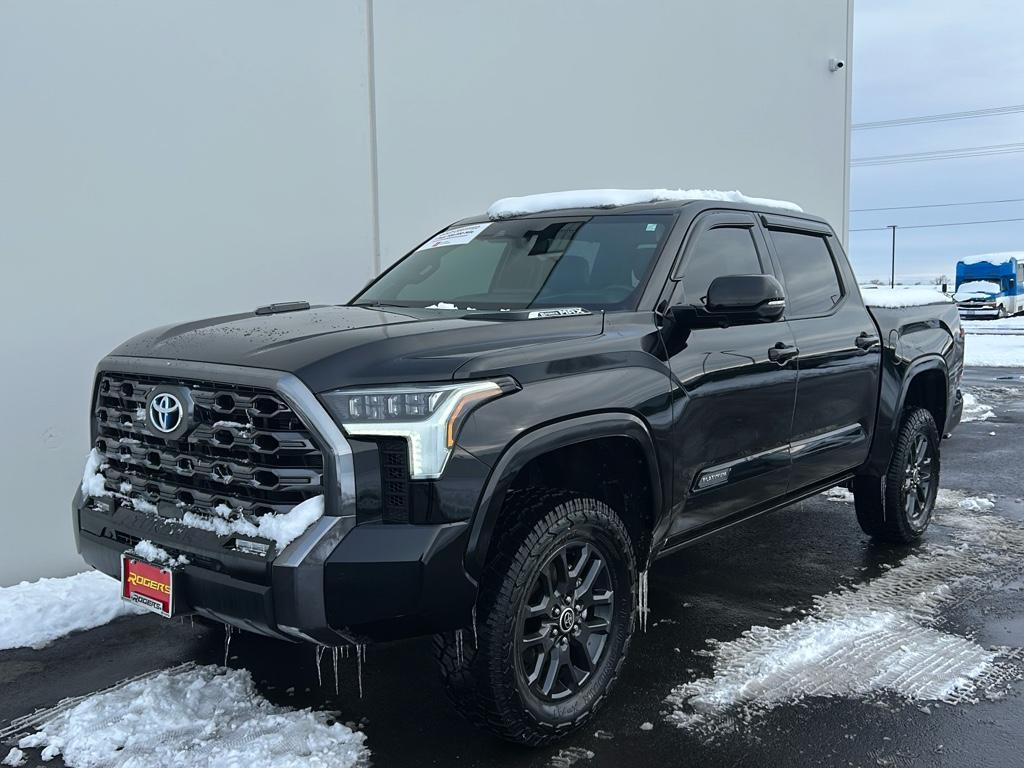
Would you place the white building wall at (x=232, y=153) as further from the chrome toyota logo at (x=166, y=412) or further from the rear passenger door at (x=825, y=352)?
the rear passenger door at (x=825, y=352)

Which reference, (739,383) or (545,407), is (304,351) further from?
(739,383)

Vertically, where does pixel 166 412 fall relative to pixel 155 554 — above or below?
above

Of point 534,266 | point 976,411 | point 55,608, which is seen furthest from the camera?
point 976,411

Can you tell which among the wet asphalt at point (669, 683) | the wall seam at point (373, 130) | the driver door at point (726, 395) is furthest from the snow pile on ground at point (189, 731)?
Answer: the wall seam at point (373, 130)

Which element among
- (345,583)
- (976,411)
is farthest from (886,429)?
(976,411)

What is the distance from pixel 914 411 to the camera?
541 centimetres

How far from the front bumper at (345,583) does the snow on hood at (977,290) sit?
1689 inches

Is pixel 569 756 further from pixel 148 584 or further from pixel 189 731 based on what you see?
pixel 148 584

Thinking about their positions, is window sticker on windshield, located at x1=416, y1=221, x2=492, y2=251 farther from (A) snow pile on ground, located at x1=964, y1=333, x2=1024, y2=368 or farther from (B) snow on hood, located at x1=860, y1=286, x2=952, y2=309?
(A) snow pile on ground, located at x1=964, y1=333, x2=1024, y2=368

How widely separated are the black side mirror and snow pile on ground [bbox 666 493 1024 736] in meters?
1.47

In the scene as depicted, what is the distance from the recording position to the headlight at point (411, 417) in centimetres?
259

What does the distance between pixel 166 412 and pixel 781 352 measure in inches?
107

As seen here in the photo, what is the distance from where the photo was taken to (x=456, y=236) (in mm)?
4535

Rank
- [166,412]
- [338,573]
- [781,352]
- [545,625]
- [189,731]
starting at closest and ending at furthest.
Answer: [338,573] < [166,412] < [545,625] < [189,731] < [781,352]
